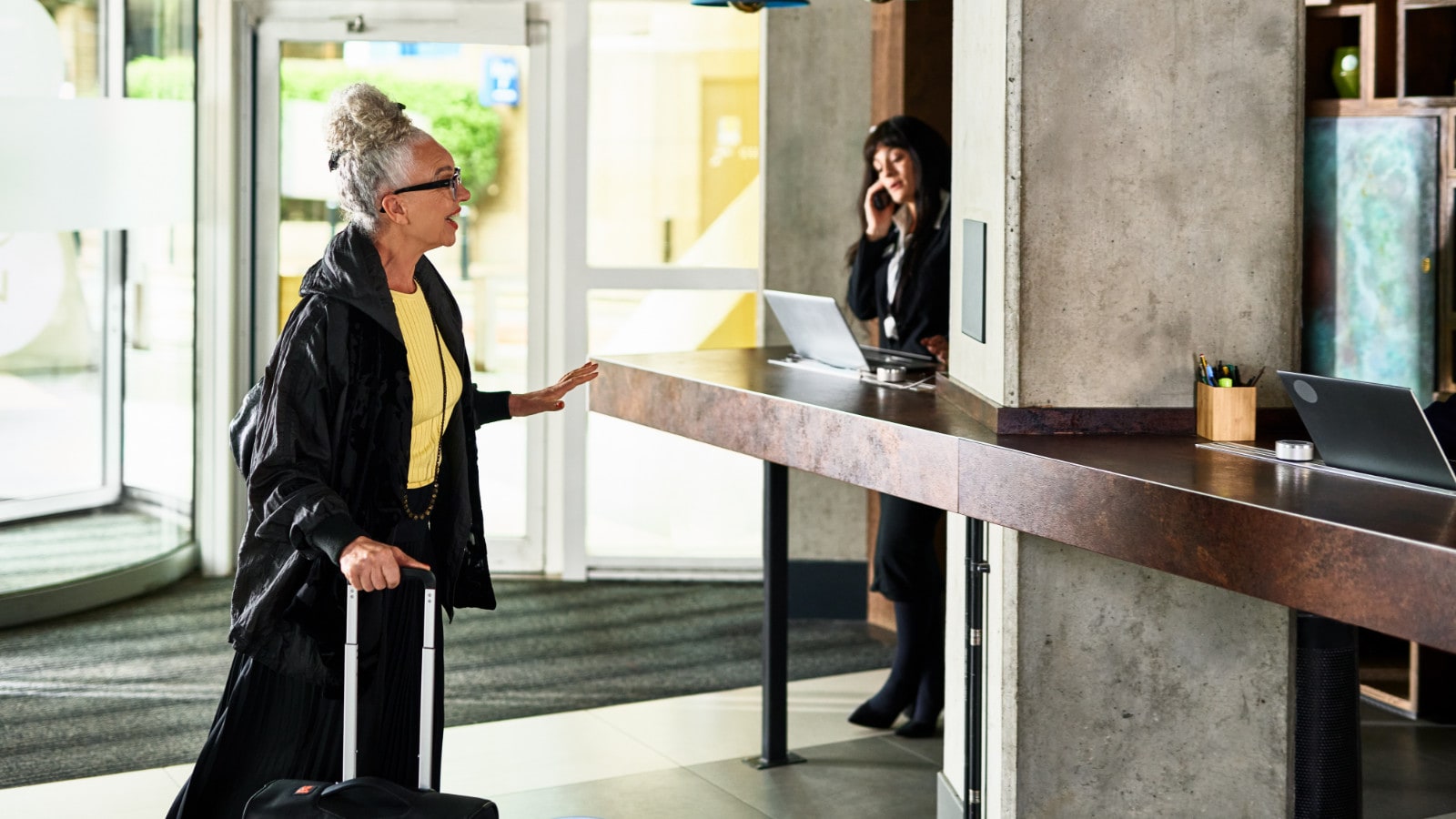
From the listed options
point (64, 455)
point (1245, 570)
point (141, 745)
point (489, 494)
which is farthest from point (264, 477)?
point (489, 494)

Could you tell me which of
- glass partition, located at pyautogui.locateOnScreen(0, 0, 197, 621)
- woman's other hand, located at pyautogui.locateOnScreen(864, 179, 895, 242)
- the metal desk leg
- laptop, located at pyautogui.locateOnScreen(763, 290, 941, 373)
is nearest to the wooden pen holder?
laptop, located at pyautogui.locateOnScreen(763, 290, 941, 373)

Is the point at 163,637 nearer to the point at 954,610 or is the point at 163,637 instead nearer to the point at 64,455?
the point at 64,455

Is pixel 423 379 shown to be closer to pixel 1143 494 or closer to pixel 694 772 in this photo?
pixel 1143 494

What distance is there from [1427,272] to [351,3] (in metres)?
3.96

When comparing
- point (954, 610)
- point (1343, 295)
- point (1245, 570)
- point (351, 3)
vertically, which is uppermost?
point (351, 3)

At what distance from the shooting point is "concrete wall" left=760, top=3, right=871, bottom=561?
562 cm

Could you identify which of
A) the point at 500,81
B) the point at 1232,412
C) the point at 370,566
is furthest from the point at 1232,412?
the point at 500,81

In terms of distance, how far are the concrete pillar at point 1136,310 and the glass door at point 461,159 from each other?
11.6 ft

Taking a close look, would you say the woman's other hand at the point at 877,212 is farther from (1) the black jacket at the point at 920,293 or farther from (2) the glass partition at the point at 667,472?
(2) the glass partition at the point at 667,472

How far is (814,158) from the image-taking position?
564cm

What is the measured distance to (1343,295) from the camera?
462 cm

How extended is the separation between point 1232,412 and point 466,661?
2930 mm

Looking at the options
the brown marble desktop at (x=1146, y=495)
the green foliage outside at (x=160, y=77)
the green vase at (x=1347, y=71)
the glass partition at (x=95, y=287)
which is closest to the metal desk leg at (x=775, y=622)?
the brown marble desktop at (x=1146, y=495)

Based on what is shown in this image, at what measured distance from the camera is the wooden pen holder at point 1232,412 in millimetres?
2807
